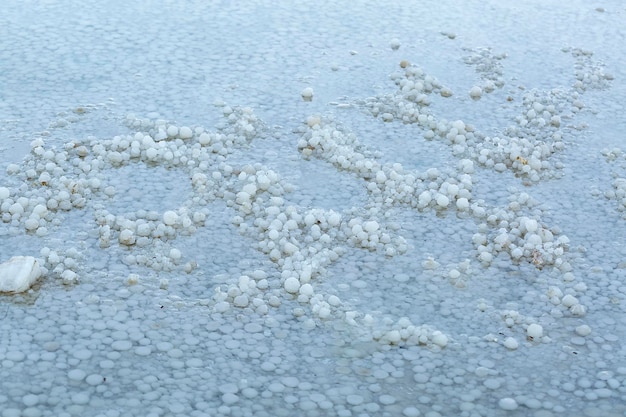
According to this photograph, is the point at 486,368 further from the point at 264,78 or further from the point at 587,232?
the point at 264,78

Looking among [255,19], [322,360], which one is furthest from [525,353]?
[255,19]

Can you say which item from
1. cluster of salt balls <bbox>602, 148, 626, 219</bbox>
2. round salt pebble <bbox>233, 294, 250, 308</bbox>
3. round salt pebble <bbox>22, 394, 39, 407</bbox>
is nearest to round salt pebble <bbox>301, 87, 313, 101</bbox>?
cluster of salt balls <bbox>602, 148, 626, 219</bbox>

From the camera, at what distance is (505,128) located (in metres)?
2.73

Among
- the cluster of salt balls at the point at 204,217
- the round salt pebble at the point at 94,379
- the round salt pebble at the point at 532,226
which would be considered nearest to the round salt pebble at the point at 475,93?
the cluster of salt balls at the point at 204,217

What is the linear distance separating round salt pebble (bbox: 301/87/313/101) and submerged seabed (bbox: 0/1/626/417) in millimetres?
37

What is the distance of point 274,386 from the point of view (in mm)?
1699

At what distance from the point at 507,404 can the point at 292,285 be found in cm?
56

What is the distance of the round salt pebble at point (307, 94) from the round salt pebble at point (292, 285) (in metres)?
1.03

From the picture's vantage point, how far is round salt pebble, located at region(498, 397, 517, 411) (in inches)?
66.0

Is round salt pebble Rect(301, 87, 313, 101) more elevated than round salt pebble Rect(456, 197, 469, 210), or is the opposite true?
round salt pebble Rect(301, 87, 313, 101)

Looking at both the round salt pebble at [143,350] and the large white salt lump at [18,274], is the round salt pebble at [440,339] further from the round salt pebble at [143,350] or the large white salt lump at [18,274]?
the large white salt lump at [18,274]

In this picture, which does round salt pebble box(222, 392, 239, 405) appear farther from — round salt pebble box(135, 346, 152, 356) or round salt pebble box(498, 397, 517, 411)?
round salt pebble box(498, 397, 517, 411)

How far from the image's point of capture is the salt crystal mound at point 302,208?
1.97 metres

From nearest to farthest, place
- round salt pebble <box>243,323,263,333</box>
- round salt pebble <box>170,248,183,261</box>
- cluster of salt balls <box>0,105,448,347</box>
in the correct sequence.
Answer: round salt pebble <box>243,323,263,333</box>
cluster of salt balls <box>0,105,448,347</box>
round salt pebble <box>170,248,183,261</box>
